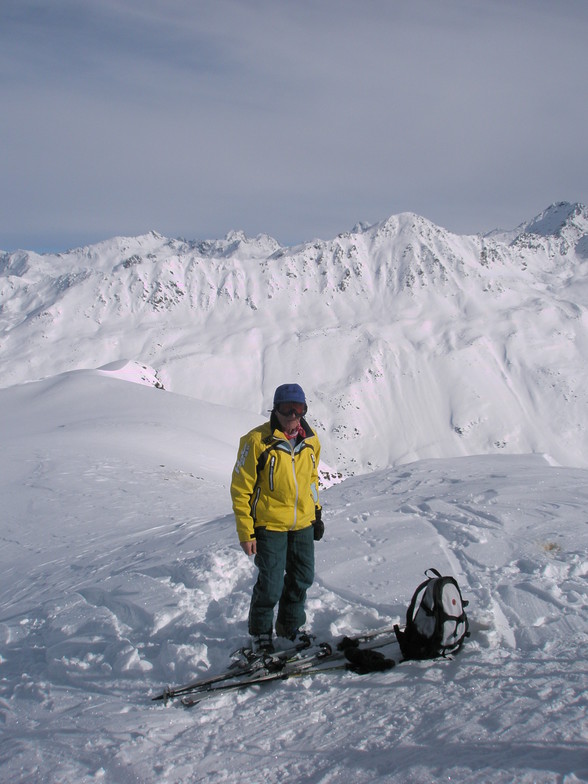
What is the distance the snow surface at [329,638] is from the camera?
3725 millimetres

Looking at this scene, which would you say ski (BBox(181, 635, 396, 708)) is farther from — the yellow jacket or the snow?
the yellow jacket

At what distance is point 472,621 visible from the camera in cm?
532

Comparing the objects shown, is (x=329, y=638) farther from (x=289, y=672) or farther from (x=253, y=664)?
(x=253, y=664)

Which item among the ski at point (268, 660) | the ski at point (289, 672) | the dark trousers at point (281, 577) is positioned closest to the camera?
the ski at point (289, 672)

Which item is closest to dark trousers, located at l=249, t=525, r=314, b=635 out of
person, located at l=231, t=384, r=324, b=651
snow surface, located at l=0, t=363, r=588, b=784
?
person, located at l=231, t=384, r=324, b=651

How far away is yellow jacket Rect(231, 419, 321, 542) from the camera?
202 inches

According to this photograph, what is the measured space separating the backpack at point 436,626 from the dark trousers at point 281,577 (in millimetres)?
994

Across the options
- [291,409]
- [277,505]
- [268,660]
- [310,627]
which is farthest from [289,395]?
[310,627]

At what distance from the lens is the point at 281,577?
529cm

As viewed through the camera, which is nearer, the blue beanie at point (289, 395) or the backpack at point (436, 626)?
the backpack at point (436, 626)

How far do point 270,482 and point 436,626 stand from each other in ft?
6.07

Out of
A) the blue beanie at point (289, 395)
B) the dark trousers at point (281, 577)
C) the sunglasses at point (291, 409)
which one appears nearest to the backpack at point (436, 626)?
the dark trousers at point (281, 577)

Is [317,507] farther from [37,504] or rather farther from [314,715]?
[37,504]

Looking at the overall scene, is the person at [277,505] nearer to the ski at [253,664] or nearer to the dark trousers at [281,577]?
the dark trousers at [281,577]
